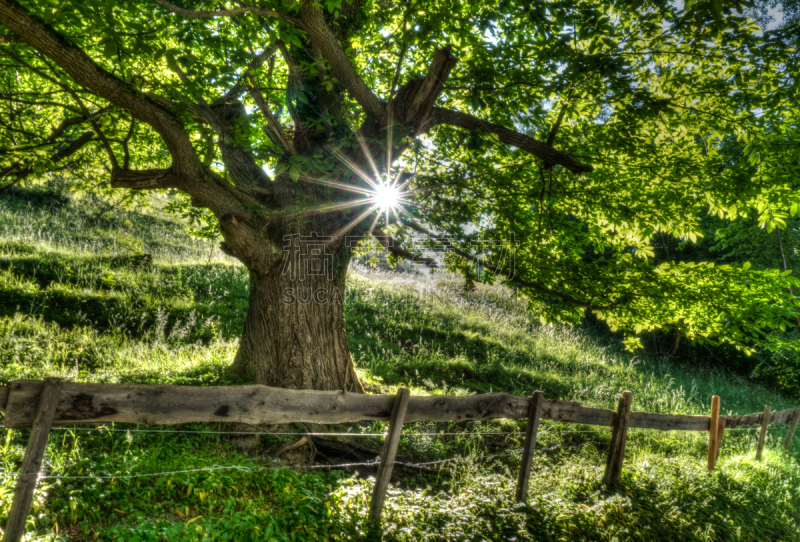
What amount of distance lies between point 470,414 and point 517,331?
34.0 feet

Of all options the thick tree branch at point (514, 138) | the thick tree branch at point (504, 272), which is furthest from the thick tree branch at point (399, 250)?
the thick tree branch at point (514, 138)

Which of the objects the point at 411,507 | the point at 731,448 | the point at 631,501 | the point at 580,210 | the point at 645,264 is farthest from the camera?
the point at 731,448

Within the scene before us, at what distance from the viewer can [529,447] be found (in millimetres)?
4348

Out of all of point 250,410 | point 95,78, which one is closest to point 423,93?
point 95,78

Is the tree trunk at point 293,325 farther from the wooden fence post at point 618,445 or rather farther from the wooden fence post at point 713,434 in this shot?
the wooden fence post at point 713,434

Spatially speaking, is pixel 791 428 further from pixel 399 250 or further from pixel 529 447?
pixel 399 250

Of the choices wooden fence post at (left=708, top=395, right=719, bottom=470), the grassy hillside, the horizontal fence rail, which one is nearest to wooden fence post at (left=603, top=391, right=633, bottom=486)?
the grassy hillside

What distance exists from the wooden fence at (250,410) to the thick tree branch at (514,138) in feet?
9.52

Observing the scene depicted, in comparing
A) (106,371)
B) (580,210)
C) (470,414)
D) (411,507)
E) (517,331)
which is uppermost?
(580,210)

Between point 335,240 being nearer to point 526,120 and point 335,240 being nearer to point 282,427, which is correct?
point 282,427

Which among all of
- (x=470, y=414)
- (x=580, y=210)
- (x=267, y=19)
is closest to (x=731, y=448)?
(x=580, y=210)

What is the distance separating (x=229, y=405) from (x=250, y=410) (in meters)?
0.17

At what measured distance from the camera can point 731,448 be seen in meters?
7.60

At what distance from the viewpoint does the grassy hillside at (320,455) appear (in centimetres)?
319
